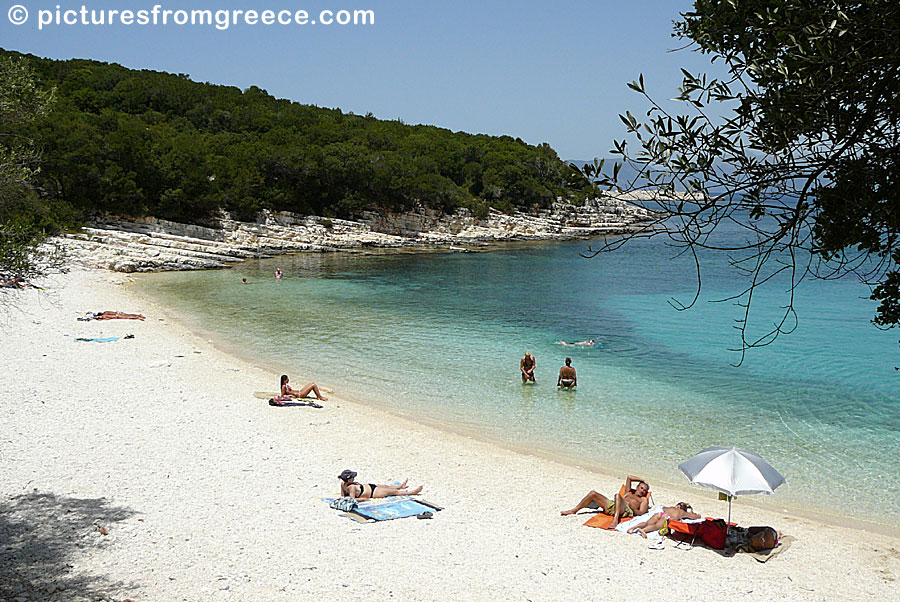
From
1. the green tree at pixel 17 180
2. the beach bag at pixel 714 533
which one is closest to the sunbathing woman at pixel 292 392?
the green tree at pixel 17 180

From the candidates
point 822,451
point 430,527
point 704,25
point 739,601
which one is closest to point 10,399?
point 430,527

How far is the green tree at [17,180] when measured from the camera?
7539mm

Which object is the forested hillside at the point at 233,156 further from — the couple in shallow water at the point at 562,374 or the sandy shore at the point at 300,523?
the sandy shore at the point at 300,523

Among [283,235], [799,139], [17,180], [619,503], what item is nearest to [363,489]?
[619,503]

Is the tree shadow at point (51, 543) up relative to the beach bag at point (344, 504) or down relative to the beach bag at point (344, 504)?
up

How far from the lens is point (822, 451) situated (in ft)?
45.4

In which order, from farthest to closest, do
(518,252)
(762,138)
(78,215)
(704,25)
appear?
(518,252), (78,215), (704,25), (762,138)

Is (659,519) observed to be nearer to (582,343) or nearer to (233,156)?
(582,343)

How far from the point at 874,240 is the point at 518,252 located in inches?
2216

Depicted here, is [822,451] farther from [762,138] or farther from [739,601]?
[762,138]

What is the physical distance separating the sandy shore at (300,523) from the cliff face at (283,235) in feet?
68.4

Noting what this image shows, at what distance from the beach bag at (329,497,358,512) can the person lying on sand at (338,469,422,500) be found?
0.57 feet

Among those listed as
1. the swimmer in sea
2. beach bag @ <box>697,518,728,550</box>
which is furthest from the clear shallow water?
beach bag @ <box>697,518,728,550</box>

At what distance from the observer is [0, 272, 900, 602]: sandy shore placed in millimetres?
7680
